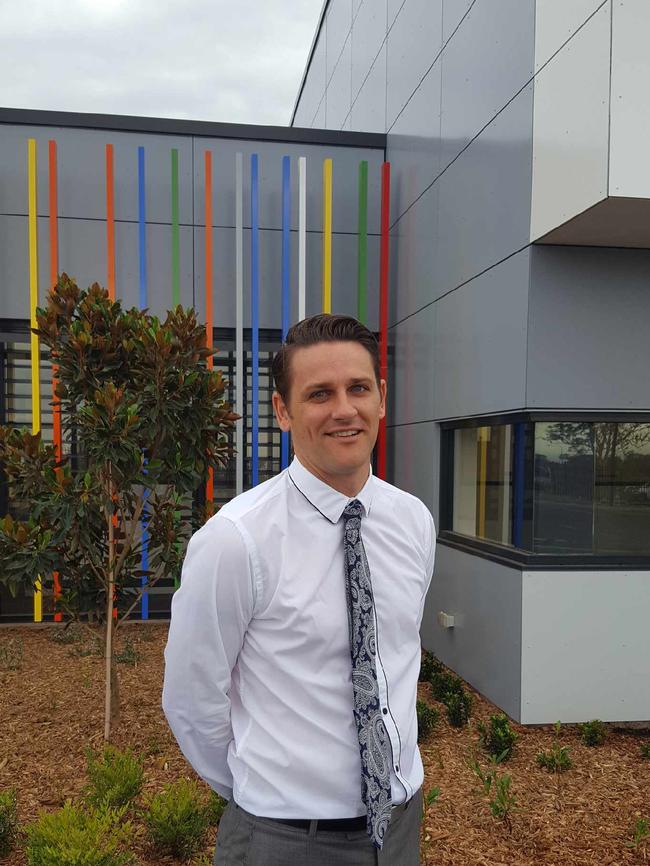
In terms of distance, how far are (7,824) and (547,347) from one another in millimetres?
3908

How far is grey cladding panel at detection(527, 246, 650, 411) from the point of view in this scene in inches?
181

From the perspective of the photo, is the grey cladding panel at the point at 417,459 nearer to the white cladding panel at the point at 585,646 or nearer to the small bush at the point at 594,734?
the white cladding panel at the point at 585,646

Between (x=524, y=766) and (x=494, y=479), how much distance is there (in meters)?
2.03

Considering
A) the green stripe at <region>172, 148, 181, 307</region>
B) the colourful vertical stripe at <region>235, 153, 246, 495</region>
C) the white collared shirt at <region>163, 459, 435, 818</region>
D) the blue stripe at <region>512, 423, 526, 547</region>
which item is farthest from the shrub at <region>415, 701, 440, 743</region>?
the green stripe at <region>172, 148, 181, 307</region>

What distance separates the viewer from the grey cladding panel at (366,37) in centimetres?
825

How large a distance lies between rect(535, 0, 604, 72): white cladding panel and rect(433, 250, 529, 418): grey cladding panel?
1.21 m

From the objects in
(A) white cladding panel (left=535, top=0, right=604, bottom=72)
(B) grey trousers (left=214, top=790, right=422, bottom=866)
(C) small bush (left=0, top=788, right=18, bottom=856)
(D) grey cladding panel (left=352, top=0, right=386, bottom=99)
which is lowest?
(C) small bush (left=0, top=788, right=18, bottom=856)

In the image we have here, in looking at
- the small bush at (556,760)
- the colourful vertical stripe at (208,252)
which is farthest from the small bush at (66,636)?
the small bush at (556,760)

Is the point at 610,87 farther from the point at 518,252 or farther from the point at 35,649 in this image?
the point at 35,649

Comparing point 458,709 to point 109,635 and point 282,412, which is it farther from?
point 282,412

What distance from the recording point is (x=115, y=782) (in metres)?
3.51

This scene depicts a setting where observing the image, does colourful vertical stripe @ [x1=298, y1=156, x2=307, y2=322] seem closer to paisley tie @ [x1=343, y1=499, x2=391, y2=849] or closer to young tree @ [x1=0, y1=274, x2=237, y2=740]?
young tree @ [x1=0, y1=274, x2=237, y2=740]

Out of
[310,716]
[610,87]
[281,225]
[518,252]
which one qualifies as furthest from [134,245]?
[310,716]

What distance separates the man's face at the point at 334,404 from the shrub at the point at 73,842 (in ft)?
6.31
